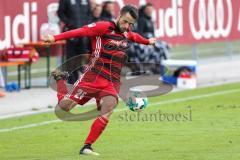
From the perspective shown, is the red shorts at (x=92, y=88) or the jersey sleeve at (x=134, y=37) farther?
the jersey sleeve at (x=134, y=37)

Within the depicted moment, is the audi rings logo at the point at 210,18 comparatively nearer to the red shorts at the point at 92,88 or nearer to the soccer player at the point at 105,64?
the soccer player at the point at 105,64

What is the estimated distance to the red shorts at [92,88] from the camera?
39.7 ft

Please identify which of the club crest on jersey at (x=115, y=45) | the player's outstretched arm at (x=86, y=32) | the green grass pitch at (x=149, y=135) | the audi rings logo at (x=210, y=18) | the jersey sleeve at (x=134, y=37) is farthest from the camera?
the audi rings logo at (x=210, y=18)

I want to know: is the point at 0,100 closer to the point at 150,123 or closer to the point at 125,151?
the point at 150,123

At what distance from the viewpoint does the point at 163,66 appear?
23531 mm

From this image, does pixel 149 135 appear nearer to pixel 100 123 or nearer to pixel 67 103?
pixel 67 103

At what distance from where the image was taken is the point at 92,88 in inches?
479

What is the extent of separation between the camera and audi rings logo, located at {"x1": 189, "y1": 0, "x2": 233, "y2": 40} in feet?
86.7

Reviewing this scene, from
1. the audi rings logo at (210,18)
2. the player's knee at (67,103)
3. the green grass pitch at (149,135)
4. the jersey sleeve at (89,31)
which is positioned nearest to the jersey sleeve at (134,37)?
the jersey sleeve at (89,31)

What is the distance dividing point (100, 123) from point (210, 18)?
15865 millimetres

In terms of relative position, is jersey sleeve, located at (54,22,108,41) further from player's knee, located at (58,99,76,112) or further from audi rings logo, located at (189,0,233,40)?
audi rings logo, located at (189,0,233,40)

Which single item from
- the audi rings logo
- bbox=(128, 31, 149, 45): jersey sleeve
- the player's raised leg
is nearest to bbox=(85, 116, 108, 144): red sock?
the player's raised leg

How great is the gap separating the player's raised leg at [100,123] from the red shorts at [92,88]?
4.1 inches

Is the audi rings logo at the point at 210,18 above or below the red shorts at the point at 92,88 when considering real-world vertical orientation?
below
